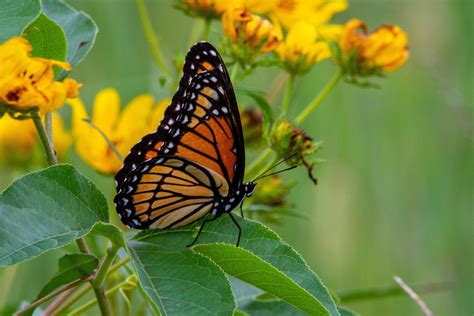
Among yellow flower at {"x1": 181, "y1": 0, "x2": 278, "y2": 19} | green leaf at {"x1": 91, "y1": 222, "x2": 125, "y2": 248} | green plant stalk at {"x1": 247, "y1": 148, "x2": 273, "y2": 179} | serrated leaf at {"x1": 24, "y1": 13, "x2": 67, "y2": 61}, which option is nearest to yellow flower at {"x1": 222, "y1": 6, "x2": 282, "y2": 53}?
yellow flower at {"x1": 181, "y1": 0, "x2": 278, "y2": 19}

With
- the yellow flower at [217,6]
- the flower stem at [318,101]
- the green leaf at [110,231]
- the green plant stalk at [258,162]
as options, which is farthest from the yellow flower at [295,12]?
the green leaf at [110,231]

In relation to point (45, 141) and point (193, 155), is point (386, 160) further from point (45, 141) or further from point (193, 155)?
point (45, 141)

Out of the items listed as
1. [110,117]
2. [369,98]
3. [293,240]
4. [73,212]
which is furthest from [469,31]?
[73,212]

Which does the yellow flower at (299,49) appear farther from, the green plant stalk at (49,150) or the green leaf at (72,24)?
the green plant stalk at (49,150)

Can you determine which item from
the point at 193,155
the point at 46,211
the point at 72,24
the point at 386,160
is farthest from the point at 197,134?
the point at 386,160

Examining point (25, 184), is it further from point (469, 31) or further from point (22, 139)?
point (469, 31)

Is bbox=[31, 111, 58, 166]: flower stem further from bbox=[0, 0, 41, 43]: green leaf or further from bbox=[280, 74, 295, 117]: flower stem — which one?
bbox=[280, 74, 295, 117]: flower stem
